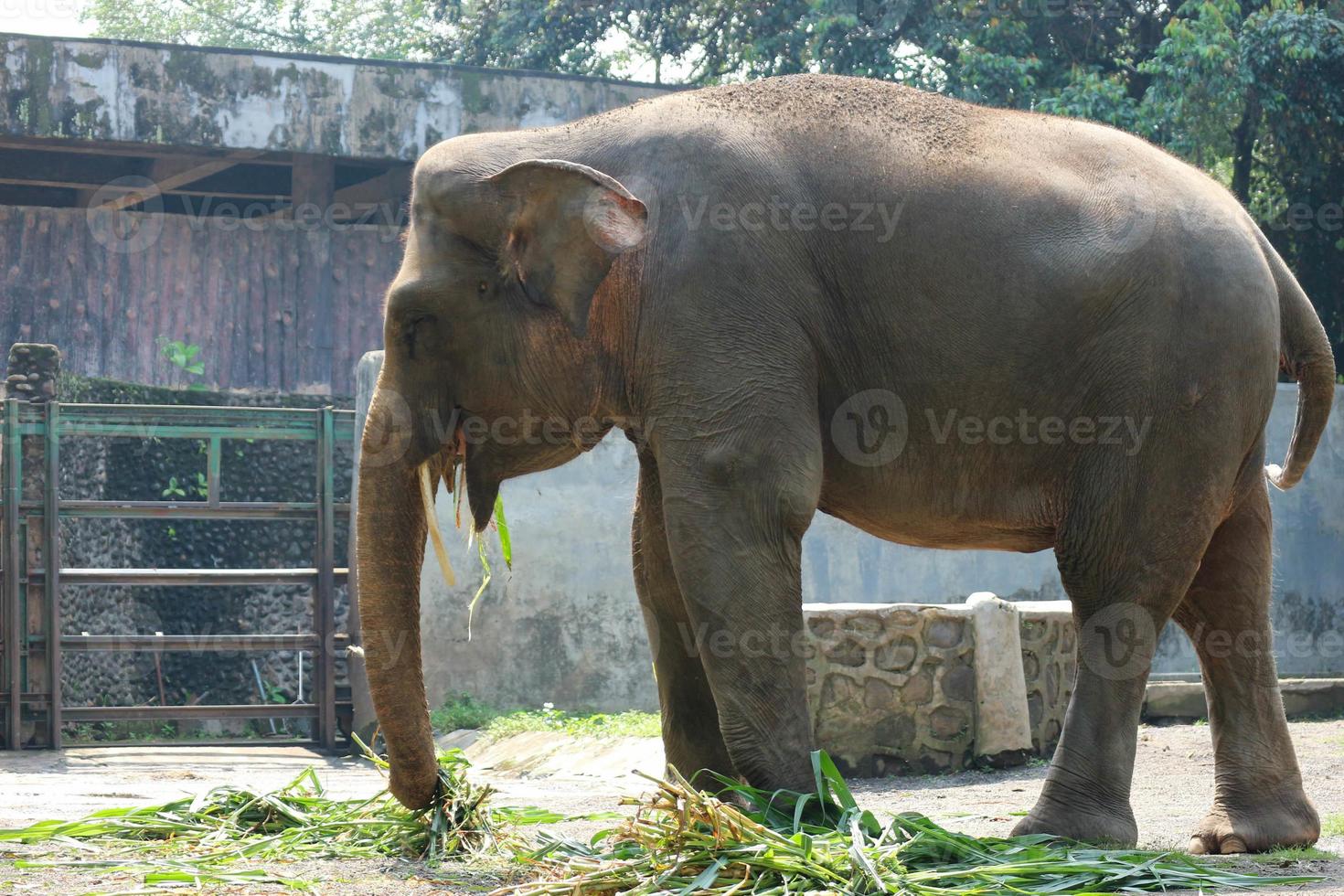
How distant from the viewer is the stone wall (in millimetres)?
14188

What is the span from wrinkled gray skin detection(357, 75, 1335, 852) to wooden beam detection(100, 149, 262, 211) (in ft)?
35.8

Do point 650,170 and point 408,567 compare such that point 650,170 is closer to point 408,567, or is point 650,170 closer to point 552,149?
point 552,149

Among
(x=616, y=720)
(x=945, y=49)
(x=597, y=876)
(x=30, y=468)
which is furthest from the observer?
(x=945, y=49)

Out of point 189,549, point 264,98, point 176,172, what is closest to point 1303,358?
point 264,98

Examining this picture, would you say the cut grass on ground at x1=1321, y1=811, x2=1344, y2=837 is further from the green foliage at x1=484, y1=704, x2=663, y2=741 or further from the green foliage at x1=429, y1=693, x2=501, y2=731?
the green foliage at x1=429, y1=693, x2=501, y2=731

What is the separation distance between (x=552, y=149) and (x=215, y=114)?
10410 mm

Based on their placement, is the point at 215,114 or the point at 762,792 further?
the point at 215,114

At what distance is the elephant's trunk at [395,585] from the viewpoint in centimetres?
436

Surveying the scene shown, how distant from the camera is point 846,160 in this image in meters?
4.26

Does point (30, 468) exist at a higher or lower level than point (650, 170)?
lower

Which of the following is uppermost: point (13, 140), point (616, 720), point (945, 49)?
point (945, 49)

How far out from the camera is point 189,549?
14.7 metres

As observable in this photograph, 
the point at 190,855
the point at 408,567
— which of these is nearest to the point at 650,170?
the point at 408,567

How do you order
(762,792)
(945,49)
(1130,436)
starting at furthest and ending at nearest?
1. (945,49)
2. (1130,436)
3. (762,792)
